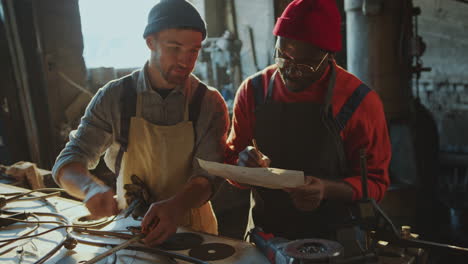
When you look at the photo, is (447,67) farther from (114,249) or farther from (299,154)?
(114,249)

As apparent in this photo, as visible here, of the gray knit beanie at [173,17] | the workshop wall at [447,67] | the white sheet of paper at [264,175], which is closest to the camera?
the white sheet of paper at [264,175]

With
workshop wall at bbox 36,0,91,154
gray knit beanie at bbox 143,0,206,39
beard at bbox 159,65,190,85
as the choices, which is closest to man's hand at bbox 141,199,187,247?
beard at bbox 159,65,190,85

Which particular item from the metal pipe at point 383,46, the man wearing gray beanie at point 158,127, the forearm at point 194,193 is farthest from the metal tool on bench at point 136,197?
the metal pipe at point 383,46

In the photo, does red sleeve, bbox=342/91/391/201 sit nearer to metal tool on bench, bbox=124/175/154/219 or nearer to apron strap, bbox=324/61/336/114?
apron strap, bbox=324/61/336/114

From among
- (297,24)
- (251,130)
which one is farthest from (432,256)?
(297,24)

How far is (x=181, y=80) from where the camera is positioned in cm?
235

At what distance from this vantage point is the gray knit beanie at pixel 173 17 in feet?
7.25

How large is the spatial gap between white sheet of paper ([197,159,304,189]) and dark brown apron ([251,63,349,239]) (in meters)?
0.57

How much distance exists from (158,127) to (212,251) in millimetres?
767

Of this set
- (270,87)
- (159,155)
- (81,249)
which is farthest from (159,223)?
(270,87)

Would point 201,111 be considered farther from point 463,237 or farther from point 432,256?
point 463,237

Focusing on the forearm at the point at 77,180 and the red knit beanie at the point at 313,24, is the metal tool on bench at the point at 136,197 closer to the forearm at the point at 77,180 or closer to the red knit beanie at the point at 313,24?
the forearm at the point at 77,180

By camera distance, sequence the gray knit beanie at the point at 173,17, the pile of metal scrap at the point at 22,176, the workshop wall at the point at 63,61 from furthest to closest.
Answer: the workshop wall at the point at 63,61 → the pile of metal scrap at the point at 22,176 → the gray knit beanie at the point at 173,17

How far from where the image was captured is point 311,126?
232cm
